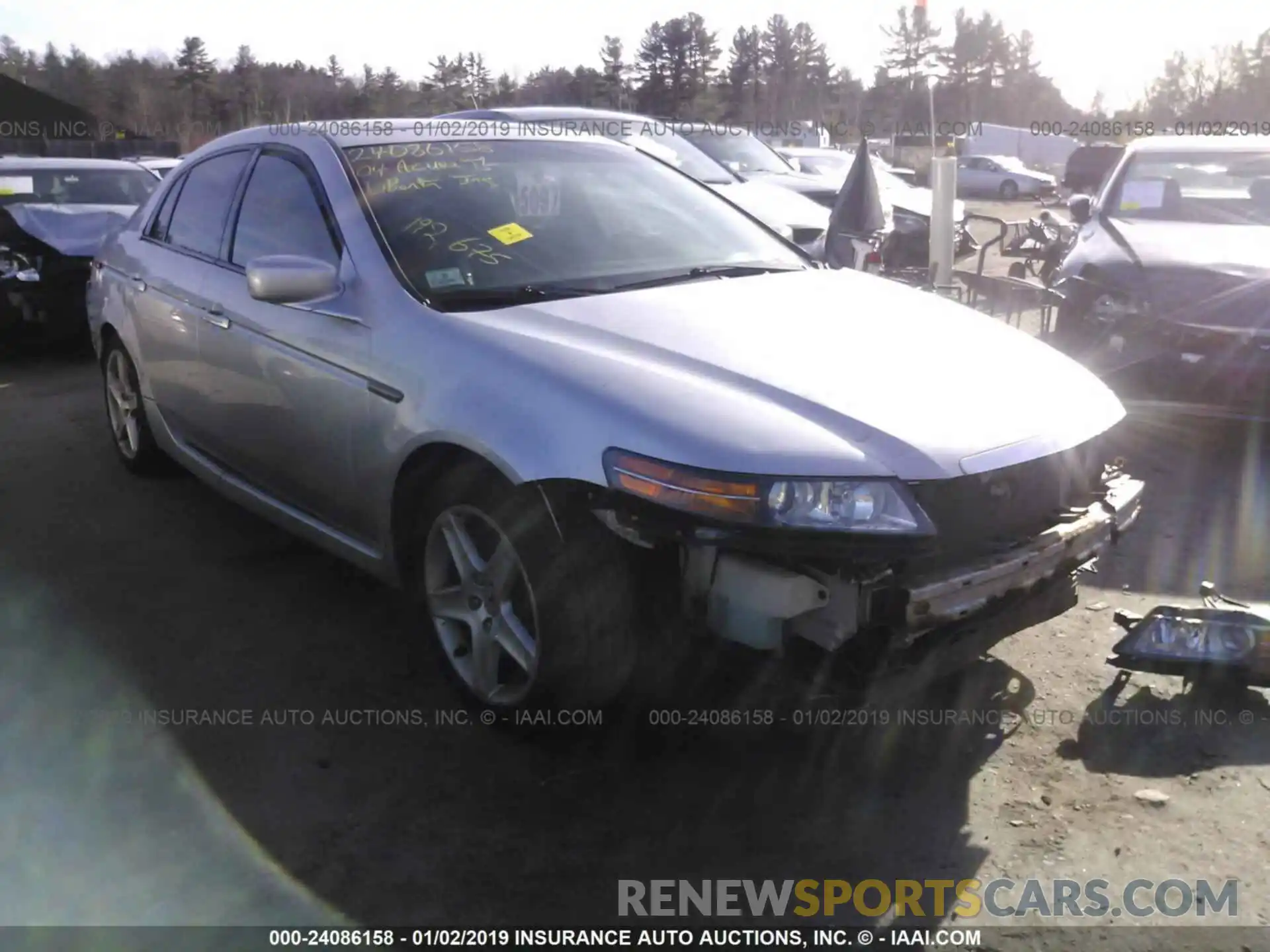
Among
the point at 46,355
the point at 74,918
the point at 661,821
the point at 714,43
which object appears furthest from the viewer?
the point at 714,43

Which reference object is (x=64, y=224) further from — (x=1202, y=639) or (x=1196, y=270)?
(x=1202, y=639)

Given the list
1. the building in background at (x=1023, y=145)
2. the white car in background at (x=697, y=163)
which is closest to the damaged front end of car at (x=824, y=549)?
the white car in background at (x=697, y=163)

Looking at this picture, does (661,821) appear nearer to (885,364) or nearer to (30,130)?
(885,364)

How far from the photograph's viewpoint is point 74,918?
8.11 feet

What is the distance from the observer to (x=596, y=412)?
2.65 metres

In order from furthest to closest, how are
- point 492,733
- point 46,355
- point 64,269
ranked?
1. point 46,355
2. point 64,269
3. point 492,733

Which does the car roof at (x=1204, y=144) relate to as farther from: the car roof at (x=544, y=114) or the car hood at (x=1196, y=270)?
the car roof at (x=544, y=114)

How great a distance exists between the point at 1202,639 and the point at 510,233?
8.03ft

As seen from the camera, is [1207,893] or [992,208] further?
[992,208]

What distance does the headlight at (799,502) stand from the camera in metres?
2.47

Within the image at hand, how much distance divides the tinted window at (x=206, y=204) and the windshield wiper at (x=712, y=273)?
183cm

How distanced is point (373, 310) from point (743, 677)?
152 cm

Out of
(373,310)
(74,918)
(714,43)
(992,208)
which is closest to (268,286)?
(373,310)

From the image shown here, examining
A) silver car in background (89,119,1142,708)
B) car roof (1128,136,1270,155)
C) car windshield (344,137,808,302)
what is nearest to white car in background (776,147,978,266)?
car roof (1128,136,1270,155)
